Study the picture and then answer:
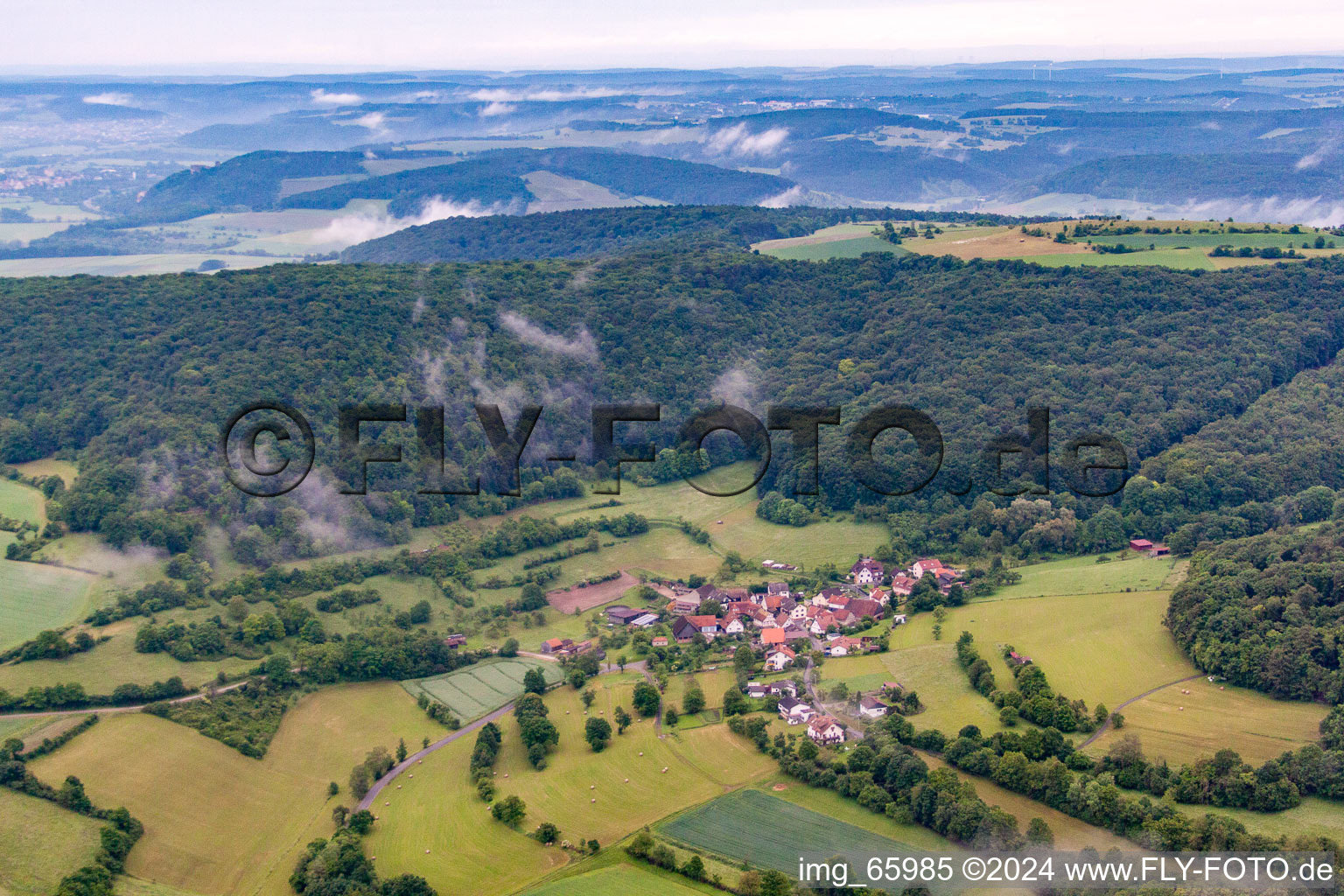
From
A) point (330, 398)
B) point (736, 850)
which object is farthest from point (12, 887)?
point (330, 398)

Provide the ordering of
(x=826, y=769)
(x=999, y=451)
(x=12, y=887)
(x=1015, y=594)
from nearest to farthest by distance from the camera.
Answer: (x=12, y=887) < (x=826, y=769) < (x=1015, y=594) < (x=999, y=451)

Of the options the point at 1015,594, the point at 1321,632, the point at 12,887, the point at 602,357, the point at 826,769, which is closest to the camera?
the point at 12,887

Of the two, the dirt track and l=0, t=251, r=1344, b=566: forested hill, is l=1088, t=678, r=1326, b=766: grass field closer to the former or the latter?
l=0, t=251, r=1344, b=566: forested hill

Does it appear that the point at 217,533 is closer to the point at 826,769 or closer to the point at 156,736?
the point at 156,736

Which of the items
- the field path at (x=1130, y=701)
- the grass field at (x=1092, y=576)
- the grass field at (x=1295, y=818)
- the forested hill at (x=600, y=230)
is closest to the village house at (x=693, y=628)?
the grass field at (x=1092, y=576)

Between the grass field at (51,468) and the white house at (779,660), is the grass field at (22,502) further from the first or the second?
the white house at (779,660)

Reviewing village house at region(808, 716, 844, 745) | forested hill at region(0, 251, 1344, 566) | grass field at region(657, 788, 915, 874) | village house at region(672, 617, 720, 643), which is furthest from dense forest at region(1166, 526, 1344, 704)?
village house at region(672, 617, 720, 643)

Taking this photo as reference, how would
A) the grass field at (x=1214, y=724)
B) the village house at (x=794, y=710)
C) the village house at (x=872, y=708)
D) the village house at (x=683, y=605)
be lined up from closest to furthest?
the grass field at (x=1214, y=724)
the village house at (x=872, y=708)
the village house at (x=794, y=710)
the village house at (x=683, y=605)
